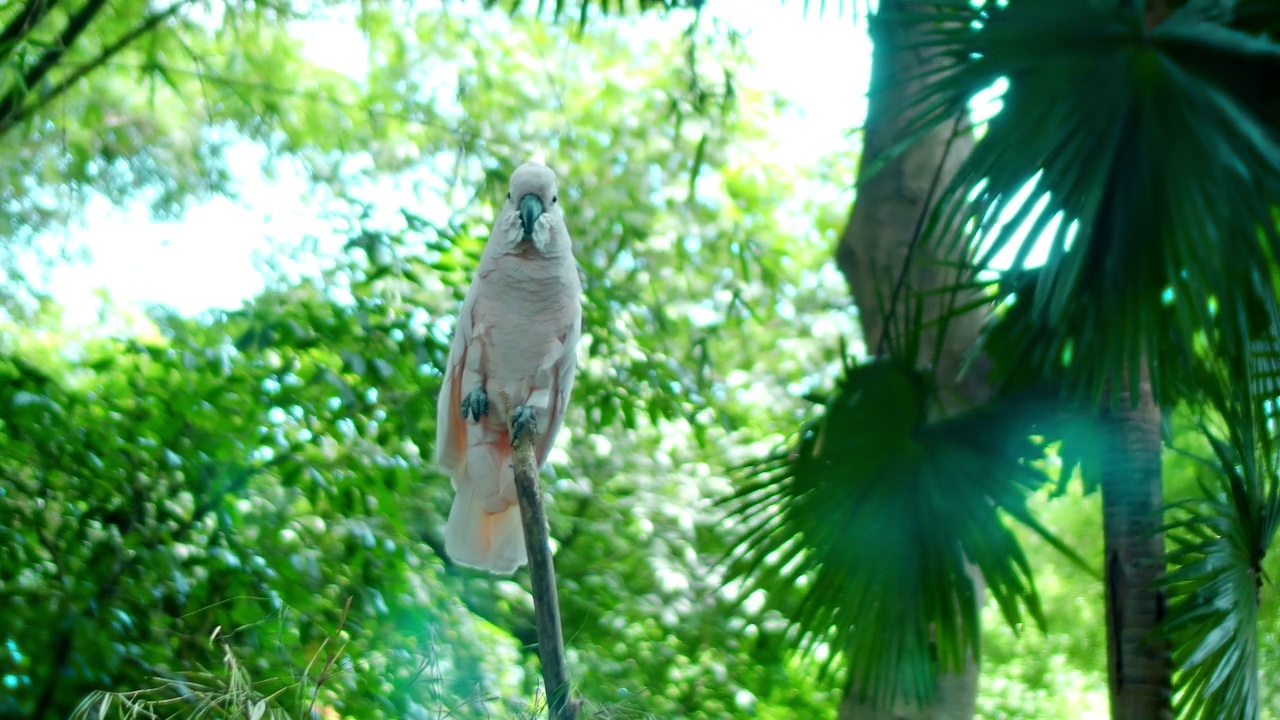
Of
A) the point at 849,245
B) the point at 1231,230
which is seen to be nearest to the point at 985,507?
the point at 1231,230

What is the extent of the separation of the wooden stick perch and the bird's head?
493 mm

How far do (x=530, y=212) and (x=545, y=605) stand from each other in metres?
0.74

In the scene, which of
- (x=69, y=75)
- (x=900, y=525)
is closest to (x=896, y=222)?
(x=900, y=525)

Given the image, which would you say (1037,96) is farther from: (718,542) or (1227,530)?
(718,542)

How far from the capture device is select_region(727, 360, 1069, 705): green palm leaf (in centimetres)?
217

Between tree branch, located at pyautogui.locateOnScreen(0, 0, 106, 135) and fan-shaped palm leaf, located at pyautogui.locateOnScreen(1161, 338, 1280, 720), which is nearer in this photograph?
fan-shaped palm leaf, located at pyautogui.locateOnScreen(1161, 338, 1280, 720)

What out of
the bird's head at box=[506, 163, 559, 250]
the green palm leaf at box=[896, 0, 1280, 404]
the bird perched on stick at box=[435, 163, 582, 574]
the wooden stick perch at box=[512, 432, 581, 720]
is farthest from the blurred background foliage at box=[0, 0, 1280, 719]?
the green palm leaf at box=[896, 0, 1280, 404]

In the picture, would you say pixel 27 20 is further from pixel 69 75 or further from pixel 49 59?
pixel 69 75

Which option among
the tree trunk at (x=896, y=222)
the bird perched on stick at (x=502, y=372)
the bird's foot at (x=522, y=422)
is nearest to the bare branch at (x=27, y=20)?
the bird perched on stick at (x=502, y=372)

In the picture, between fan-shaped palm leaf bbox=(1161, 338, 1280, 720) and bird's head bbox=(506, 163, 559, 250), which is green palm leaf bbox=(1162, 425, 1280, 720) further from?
bird's head bbox=(506, 163, 559, 250)

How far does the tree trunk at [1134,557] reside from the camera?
2.21m

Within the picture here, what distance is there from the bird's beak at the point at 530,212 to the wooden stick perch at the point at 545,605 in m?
0.50

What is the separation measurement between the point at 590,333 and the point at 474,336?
99 cm

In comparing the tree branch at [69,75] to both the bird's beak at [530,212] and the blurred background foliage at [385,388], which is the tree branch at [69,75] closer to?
the blurred background foliage at [385,388]
